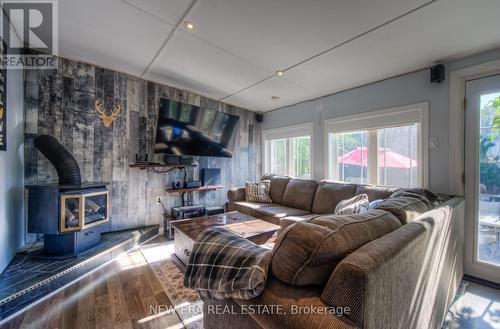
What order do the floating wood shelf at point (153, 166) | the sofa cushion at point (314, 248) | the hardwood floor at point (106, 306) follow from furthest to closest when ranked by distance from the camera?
the floating wood shelf at point (153, 166)
the hardwood floor at point (106, 306)
the sofa cushion at point (314, 248)

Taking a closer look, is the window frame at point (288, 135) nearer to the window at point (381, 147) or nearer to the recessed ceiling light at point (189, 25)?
the window at point (381, 147)

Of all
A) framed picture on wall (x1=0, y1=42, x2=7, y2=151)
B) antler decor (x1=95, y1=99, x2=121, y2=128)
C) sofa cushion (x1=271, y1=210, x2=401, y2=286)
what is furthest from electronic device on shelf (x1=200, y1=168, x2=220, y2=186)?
sofa cushion (x1=271, y1=210, x2=401, y2=286)

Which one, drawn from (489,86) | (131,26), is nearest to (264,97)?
(131,26)

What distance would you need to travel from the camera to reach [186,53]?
256cm

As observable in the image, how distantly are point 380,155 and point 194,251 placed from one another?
2.83 m

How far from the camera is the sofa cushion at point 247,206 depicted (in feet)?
11.0

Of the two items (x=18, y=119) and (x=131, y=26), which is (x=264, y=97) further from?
(x=18, y=119)

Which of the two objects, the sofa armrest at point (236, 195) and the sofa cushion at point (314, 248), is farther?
the sofa armrest at point (236, 195)

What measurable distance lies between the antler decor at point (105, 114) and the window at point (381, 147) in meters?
3.22

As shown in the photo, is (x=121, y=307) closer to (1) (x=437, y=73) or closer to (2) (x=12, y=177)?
(2) (x=12, y=177)

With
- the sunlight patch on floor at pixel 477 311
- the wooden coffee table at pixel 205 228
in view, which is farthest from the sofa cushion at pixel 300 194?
the sunlight patch on floor at pixel 477 311

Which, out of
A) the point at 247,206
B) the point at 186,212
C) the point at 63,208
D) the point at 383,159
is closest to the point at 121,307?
the point at 63,208

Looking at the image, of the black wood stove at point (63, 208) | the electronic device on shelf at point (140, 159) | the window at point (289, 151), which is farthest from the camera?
the window at point (289, 151)

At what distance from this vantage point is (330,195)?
3.01 metres
